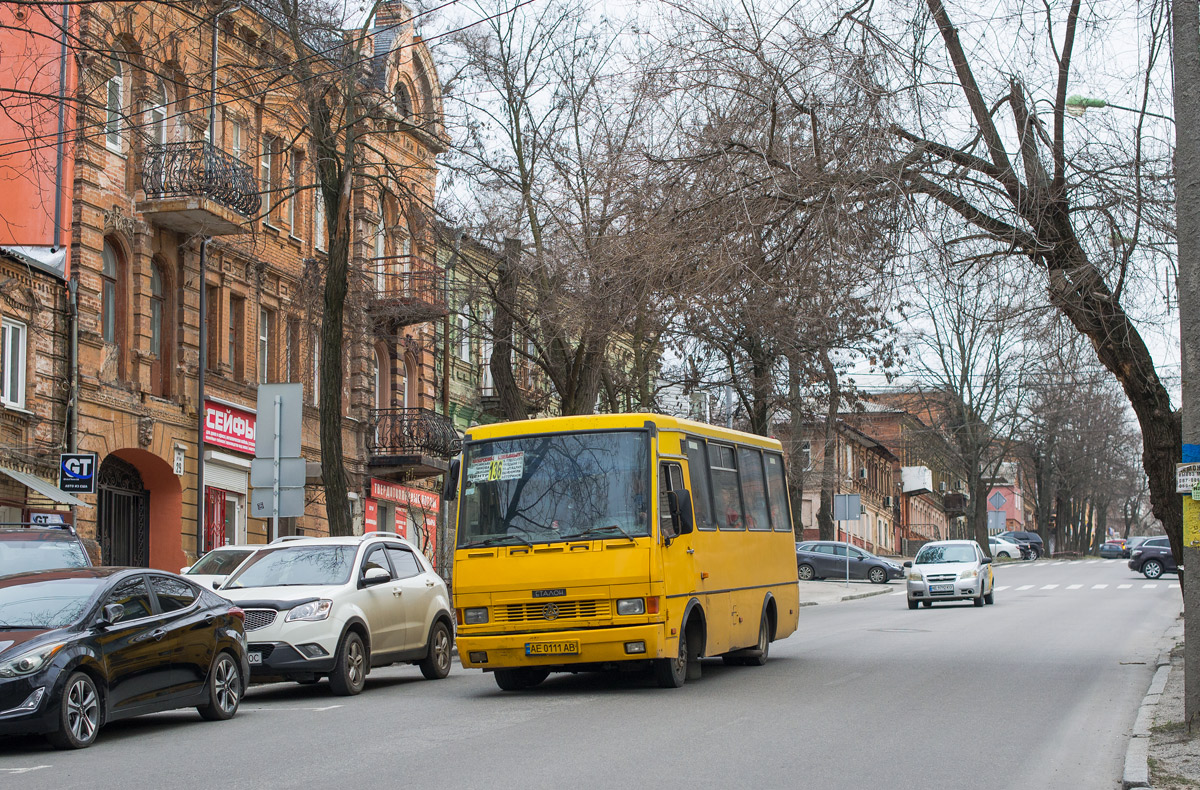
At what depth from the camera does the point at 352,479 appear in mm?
35469

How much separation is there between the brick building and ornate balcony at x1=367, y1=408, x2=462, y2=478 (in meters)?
0.53

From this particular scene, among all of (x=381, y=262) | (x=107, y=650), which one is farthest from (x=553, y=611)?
(x=381, y=262)

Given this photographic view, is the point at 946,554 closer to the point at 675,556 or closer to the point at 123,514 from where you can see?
the point at 123,514

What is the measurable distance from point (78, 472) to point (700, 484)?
31.7 ft

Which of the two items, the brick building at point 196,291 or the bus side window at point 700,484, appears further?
the brick building at point 196,291

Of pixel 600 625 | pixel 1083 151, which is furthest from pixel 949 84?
pixel 600 625

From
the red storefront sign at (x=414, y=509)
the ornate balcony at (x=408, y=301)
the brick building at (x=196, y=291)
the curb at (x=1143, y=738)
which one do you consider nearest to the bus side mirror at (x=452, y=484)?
the curb at (x=1143, y=738)

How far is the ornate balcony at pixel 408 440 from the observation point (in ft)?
117

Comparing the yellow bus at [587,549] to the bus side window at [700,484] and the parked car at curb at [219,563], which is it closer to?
the bus side window at [700,484]

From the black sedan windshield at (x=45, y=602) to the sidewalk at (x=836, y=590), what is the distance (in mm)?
26253

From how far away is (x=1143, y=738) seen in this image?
10.5 meters

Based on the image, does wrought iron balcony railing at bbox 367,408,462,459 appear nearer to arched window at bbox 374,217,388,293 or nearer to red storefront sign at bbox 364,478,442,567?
red storefront sign at bbox 364,478,442,567

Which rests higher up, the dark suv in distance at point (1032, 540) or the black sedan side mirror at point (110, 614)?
the black sedan side mirror at point (110, 614)

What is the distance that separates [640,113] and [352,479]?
21.3 m
